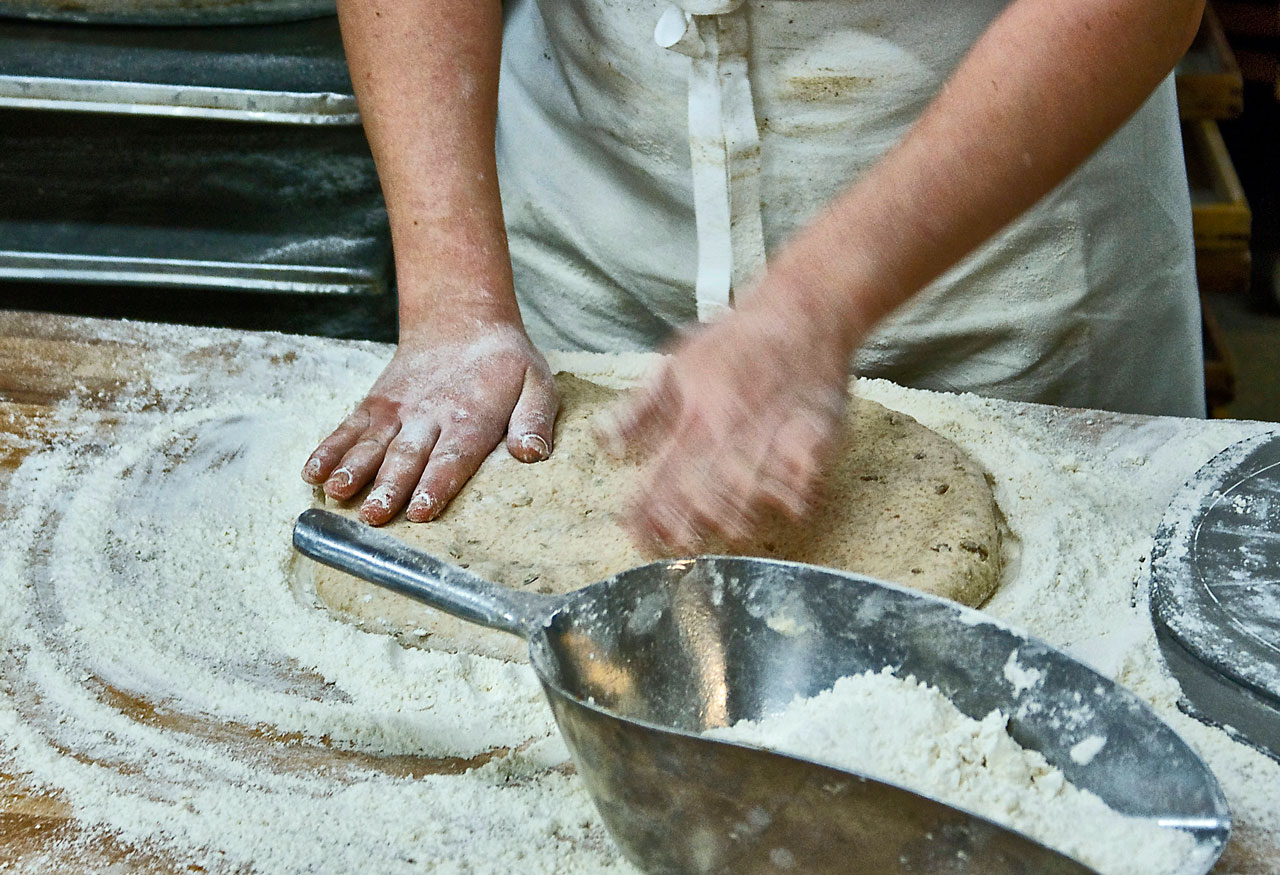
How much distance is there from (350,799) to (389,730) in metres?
0.08

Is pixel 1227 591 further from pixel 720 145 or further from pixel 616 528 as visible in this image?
pixel 720 145

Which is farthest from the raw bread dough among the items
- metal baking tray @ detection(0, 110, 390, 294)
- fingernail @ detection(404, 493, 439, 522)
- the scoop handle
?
metal baking tray @ detection(0, 110, 390, 294)

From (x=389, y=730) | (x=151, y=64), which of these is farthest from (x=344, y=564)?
(x=151, y=64)

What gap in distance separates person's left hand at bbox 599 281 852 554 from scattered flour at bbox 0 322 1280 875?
18 cm

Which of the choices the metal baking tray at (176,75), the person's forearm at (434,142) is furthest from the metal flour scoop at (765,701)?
the metal baking tray at (176,75)

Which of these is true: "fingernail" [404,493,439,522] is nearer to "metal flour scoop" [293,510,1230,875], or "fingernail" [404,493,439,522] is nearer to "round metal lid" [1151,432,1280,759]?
"metal flour scoop" [293,510,1230,875]

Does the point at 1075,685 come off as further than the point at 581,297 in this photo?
No

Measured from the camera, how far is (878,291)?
905mm

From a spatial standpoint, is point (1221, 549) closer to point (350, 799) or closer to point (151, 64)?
point (350, 799)

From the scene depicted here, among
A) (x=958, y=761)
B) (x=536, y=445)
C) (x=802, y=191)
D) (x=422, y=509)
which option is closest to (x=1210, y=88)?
(x=802, y=191)

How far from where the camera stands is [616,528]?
1037mm

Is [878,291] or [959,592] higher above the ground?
[878,291]

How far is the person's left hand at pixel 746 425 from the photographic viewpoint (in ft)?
2.83

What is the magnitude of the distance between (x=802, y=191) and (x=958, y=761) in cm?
75
